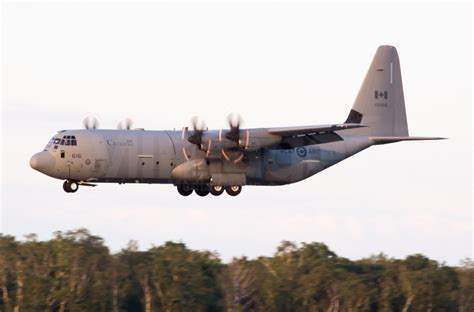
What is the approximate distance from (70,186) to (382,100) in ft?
47.3

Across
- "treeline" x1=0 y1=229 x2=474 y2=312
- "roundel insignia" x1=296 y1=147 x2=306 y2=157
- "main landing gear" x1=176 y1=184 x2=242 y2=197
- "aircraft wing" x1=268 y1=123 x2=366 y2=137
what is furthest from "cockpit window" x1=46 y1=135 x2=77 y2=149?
"treeline" x1=0 y1=229 x2=474 y2=312

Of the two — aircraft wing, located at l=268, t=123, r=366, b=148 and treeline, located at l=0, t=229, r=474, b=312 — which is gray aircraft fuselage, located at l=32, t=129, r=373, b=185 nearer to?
aircraft wing, located at l=268, t=123, r=366, b=148

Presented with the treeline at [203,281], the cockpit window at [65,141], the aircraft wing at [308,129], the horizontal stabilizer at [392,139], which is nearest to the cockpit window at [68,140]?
the cockpit window at [65,141]

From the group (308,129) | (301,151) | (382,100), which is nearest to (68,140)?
(308,129)

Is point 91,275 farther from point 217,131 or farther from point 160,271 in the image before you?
point 217,131

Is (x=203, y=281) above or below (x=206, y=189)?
below

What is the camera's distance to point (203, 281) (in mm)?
66625

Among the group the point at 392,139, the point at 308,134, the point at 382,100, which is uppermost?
the point at 382,100

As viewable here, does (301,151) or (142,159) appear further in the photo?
(301,151)

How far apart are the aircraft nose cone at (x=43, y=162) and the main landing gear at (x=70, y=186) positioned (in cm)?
112

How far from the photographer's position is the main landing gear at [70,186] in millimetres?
47500

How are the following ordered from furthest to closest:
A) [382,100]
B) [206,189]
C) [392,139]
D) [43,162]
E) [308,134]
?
1. [382,100]
2. [392,139]
3. [206,189]
4. [308,134]
5. [43,162]

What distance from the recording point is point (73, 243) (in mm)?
65562

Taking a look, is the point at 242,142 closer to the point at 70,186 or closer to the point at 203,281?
the point at 70,186
